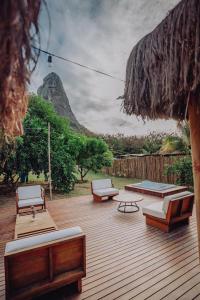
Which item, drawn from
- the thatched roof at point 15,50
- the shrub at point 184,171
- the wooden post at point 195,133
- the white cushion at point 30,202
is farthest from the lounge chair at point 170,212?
the shrub at point 184,171

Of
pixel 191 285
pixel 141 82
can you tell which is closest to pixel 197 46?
pixel 141 82

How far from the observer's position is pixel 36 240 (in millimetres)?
2242

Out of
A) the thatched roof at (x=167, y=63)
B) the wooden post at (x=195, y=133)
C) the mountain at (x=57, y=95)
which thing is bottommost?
the wooden post at (x=195, y=133)

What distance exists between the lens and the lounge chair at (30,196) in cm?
Answer: 556

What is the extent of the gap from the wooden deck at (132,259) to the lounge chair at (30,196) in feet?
1.86

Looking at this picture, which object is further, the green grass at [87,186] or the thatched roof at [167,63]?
the green grass at [87,186]

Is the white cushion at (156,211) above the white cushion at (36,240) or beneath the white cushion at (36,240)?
beneath

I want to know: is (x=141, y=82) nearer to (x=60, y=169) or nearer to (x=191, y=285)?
(x=191, y=285)

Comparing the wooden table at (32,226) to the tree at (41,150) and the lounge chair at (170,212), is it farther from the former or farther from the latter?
the tree at (41,150)

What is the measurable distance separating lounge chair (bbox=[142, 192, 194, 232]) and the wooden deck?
17 centimetres

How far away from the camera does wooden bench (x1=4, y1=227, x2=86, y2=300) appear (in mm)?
2088

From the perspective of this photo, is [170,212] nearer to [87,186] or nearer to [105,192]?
[105,192]

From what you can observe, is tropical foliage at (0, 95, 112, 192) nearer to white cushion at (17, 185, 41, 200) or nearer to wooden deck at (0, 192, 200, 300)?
white cushion at (17, 185, 41, 200)

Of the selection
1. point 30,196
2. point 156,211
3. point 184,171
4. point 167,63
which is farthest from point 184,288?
point 184,171
